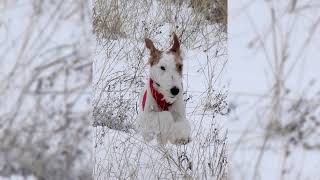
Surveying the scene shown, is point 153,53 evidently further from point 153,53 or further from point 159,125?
point 159,125

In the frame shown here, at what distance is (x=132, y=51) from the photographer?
245 centimetres

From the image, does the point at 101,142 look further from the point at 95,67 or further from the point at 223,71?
the point at 223,71

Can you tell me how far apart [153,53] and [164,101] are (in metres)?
0.17

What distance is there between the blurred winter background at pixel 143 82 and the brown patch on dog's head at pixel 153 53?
29 millimetres

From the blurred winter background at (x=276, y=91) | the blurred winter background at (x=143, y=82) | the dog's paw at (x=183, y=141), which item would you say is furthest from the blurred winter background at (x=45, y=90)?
the blurred winter background at (x=276, y=91)

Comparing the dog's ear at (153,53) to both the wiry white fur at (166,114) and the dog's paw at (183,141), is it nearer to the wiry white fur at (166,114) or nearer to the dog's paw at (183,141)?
the wiry white fur at (166,114)

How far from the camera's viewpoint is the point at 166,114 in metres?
2.46

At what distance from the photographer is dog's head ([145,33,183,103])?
2.39 metres

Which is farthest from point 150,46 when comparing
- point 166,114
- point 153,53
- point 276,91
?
point 276,91

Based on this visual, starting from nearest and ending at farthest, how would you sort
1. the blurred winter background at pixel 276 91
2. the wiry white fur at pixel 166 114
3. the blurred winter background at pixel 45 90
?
the blurred winter background at pixel 276 91 → the blurred winter background at pixel 45 90 → the wiry white fur at pixel 166 114

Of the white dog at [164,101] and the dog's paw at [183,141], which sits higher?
the white dog at [164,101]

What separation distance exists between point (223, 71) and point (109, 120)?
0.43 m

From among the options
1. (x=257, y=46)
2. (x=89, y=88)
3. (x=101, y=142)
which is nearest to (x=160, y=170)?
(x=101, y=142)

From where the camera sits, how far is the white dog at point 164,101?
239 centimetres
